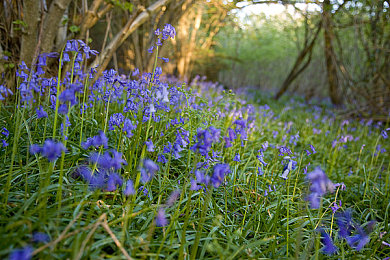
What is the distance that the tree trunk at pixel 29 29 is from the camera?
3.04 meters

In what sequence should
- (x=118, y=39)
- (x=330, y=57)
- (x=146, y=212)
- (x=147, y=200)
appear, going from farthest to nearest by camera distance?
(x=330, y=57)
(x=118, y=39)
(x=147, y=200)
(x=146, y=212)

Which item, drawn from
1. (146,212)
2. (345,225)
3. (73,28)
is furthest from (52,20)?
(345,225)

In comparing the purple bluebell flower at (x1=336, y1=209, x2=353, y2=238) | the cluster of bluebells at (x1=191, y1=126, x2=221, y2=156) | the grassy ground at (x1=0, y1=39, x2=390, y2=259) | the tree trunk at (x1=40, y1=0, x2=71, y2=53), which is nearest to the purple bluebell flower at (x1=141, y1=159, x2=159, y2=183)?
the grassy ground at (x1=0, y1=39, x2=390, y2=259)

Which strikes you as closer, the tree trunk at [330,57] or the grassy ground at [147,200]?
the grassy ground at [147,200]

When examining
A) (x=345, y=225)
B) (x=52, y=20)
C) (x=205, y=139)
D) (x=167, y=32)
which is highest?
(x=52, y=20)

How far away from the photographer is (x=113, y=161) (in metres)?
1.21

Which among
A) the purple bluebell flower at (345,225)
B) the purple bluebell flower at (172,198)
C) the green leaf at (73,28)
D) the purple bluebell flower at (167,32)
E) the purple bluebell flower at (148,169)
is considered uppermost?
the green leaf at (73,28)

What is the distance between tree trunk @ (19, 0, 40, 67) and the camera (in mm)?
3039

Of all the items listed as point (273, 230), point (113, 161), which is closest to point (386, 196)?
point (273, 230)

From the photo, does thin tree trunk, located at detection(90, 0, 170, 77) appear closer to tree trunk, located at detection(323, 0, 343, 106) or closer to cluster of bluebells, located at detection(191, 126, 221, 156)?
cluster of bluebells, located at detection(191, 126, 221, 156)

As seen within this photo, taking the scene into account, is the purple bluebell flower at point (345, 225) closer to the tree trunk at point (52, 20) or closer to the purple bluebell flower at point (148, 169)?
the purple bluebell flower at point (148, 169)

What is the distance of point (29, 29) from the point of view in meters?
3.13

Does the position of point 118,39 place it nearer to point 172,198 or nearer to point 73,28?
point 73,28

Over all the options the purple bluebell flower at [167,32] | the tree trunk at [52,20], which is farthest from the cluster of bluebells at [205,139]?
the tree trunk at [52,20]
